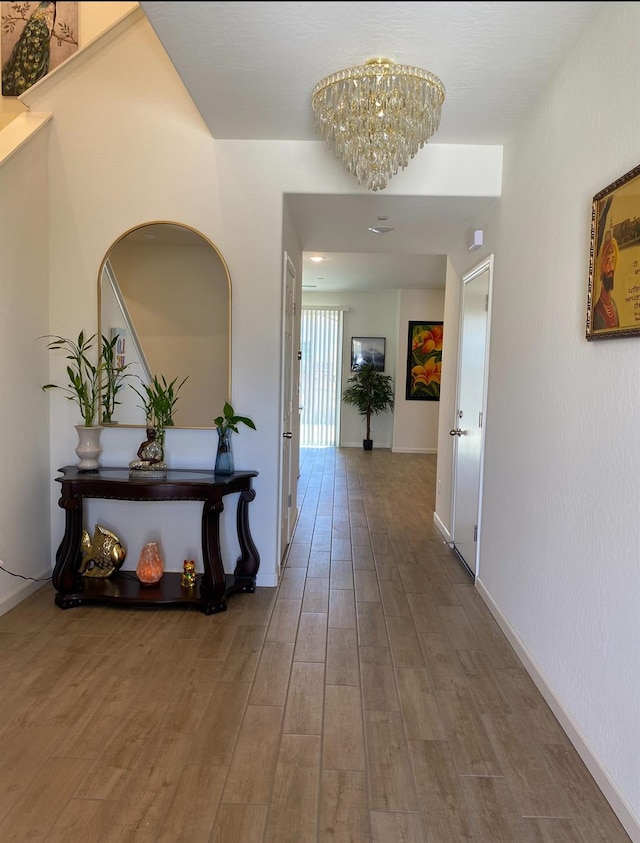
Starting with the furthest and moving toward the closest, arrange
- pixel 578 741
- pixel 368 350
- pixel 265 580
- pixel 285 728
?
pixel 368 350 < pixel 265 580 < pixel 285 728 < pixel 578 741

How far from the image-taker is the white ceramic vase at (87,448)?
3195 mm

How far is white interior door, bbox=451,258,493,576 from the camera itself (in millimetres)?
3557

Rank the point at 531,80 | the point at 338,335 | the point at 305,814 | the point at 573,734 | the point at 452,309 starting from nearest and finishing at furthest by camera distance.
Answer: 1. the point at 305,814
2. the point at 573,734
3. the point at 531,80
4. the point at 452,309
5. the point at 338,335

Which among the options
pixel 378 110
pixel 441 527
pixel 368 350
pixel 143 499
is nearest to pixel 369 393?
pixel 368 350

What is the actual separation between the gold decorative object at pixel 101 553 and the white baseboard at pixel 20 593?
24cm

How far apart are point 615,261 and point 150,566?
8.98ft

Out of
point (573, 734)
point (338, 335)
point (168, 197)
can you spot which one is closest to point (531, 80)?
point (168, 197)

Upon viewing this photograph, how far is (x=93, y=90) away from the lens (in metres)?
3.16

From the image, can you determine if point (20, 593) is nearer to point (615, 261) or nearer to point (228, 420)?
point (228, 420)

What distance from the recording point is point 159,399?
128 inches

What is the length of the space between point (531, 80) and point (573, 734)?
264cm

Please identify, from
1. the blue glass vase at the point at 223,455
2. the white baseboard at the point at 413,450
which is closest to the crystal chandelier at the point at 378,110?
the blue glass vase at the point at 223,455

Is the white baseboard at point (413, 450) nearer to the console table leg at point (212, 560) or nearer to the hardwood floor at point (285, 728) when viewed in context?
the hardwood floor at point (285, 728)

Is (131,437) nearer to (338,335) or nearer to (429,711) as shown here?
(429,711)
